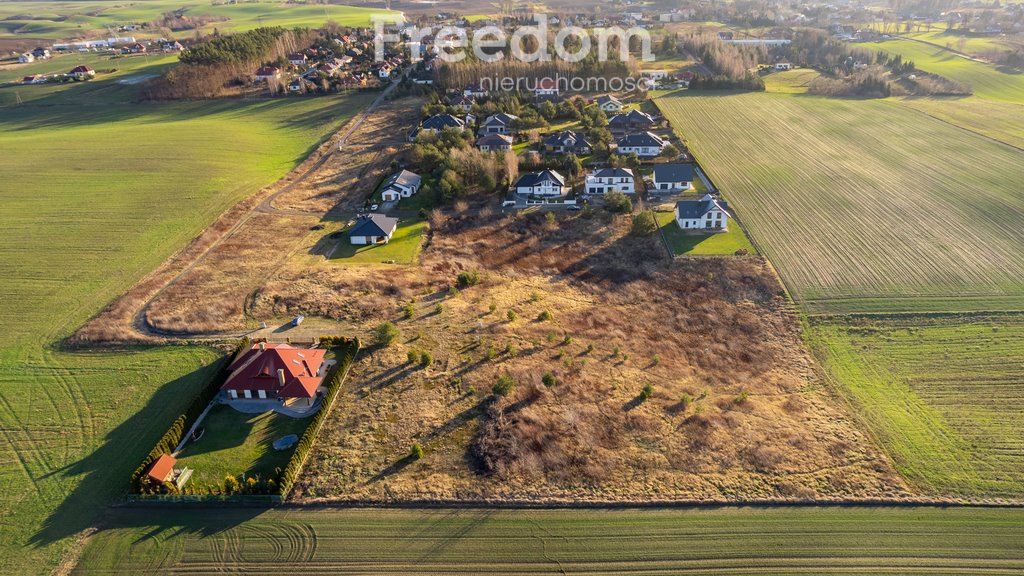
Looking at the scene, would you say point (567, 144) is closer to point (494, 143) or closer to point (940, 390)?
point (494, 143)

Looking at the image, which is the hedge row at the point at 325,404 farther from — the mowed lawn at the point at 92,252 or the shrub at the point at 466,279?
the shrub at the point at 466,279

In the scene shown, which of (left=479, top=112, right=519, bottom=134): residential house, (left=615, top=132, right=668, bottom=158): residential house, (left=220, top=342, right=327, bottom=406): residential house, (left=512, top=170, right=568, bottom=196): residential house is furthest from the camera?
(left=479, top=112, right=519, bottom=134): residential house

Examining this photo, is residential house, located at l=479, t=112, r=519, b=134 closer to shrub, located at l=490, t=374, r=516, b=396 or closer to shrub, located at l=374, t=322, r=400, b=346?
shrub, located at l=374, t=322, r=400, b=346

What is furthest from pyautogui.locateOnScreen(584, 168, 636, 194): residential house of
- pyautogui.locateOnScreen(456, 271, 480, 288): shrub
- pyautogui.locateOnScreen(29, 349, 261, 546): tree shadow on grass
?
pyautogui.locateOnScreen(29, 349, 261, 546): tree shadow on grass

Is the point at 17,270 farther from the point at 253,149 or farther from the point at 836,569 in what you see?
the point at 836,569

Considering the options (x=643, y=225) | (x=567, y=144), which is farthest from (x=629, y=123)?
(x=643, y=225)

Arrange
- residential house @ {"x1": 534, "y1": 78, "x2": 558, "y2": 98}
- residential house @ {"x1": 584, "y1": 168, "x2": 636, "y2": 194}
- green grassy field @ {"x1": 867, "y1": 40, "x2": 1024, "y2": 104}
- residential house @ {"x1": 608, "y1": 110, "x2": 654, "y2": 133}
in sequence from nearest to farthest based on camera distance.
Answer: residential house @ {"x1": 584, "y1": 168, "x2": 636, "y2": 194} → residential house @ {"x1": 608, "y1": 110, "x2": 654, "y2": 133} → green grassy field @ {"x1": 867, "y1": 40, "x2": 1024, "y2": 104} → residential house @ {"x1": 534, "y1": 78, "x2": 558, "y2": 98}

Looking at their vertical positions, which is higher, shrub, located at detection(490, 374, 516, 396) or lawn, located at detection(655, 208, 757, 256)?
lawn, located at detection(655, 208, 757, 256)
